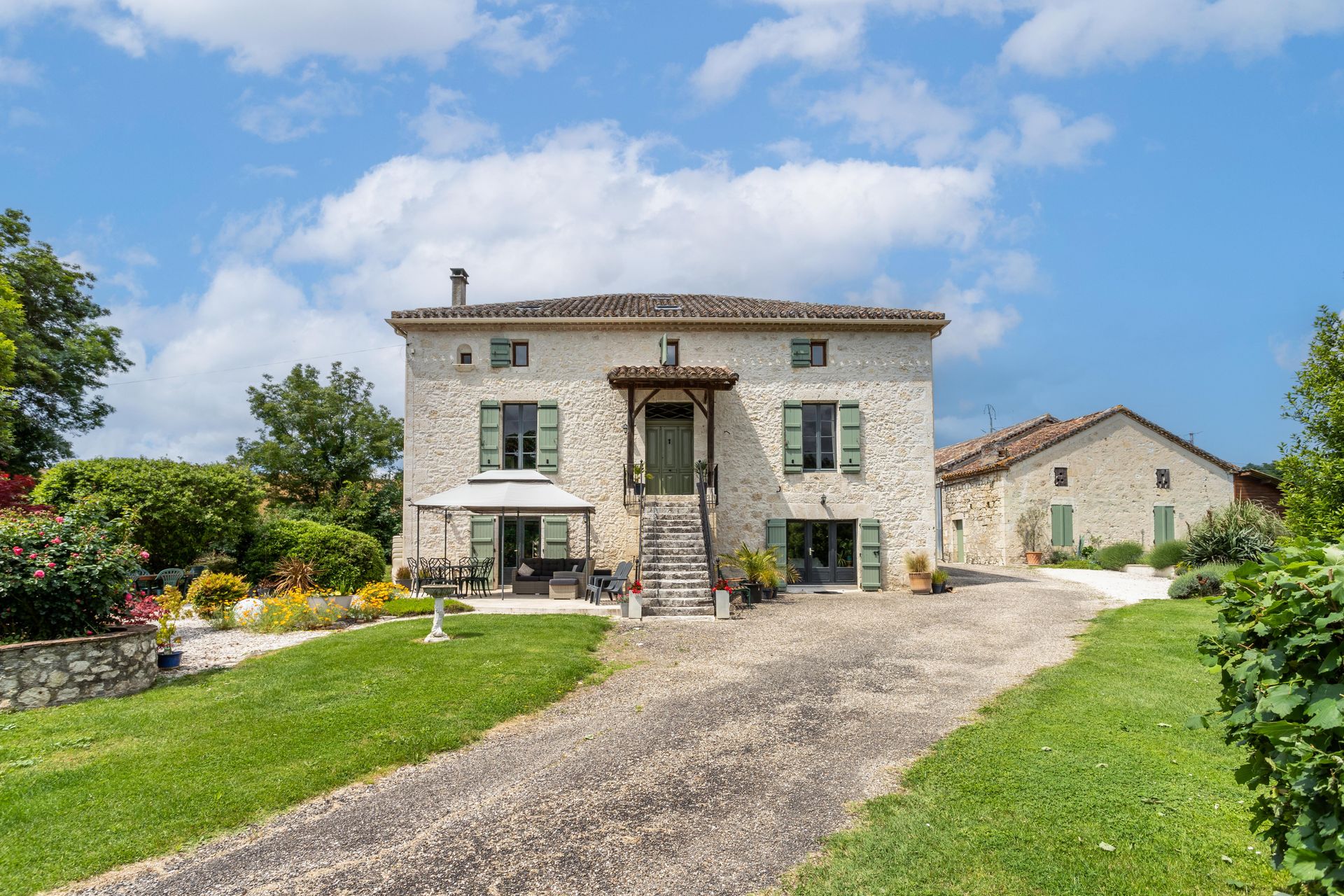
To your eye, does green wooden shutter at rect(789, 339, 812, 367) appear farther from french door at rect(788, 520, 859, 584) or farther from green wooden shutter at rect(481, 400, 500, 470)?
green wooden shutter at rect(481, 400, 500, 470)

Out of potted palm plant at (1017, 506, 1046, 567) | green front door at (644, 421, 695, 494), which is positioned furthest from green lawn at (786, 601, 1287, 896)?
potted palm plant at (1017, 506, 1046, 567)

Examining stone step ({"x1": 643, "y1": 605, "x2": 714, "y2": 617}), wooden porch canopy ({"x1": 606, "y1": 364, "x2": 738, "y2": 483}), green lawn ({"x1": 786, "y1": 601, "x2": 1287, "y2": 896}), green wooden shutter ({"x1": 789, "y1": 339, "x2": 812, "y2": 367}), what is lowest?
stone step ({"x1": 643, "y1": 605, "x2": 714, "y2": 617})

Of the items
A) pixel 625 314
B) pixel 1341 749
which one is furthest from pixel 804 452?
pixel 1341 749

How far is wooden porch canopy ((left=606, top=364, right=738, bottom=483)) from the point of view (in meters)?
16.8

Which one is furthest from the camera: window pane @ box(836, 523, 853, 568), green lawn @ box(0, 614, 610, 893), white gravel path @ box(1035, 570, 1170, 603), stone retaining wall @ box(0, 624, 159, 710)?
window pane @ box(836, 523, 853, 568)

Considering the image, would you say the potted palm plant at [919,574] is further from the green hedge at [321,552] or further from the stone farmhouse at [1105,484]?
the green hedge at [321,552]

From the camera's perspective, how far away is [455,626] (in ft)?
36.9

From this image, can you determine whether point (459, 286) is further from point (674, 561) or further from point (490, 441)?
point (674, 561)

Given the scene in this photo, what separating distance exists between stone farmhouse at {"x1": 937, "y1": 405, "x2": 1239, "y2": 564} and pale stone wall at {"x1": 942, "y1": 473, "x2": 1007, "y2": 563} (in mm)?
59

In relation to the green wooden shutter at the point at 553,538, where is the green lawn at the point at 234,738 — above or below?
below

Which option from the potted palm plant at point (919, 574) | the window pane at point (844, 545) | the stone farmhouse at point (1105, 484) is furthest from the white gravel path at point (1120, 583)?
the window pane at point (844, 545)

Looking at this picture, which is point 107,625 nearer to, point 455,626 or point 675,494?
point 455,626

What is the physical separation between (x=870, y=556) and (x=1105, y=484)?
1071 centimetres

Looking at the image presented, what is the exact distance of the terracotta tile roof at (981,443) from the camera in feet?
94.6
